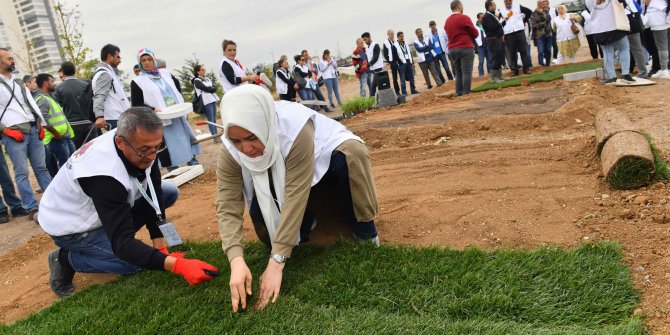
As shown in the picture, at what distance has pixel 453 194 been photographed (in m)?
3.60

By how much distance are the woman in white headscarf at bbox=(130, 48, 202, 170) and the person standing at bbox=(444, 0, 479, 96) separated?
18.0 feet

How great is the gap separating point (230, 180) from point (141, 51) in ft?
11.1

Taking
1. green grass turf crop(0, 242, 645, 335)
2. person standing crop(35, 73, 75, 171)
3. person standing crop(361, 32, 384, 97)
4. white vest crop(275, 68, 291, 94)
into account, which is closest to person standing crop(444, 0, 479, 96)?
person standing crop(361, 32, 384, 97)

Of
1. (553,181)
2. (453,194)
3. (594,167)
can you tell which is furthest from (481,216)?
(594,167)

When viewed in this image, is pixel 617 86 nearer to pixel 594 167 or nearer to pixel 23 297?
pixel 594 167

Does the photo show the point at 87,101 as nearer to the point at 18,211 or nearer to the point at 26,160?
the point at 26,160

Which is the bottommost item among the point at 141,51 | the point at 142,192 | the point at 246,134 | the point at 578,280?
the point at 578,280

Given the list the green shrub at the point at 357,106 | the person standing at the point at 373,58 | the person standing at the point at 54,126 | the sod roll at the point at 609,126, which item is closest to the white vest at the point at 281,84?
the green shrub at the point at 357,106

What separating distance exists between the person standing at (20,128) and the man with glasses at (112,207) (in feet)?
8.47

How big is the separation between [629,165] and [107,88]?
503 centimetres

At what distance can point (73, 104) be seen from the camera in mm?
5898

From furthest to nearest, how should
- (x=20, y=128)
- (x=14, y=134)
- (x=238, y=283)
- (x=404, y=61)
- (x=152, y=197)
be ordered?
(x=404, y=61), (x=20, y=128), (x=14, y=134), (x=152, y=197), (x=238, y=283)

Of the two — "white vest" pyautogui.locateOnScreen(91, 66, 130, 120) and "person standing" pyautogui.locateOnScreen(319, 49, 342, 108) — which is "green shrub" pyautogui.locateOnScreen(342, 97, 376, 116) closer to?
"person standing" pyautogui.locateOnScreen(319, 49, 342, 108)

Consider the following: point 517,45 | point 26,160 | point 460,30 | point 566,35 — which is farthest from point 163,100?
point 566,35
